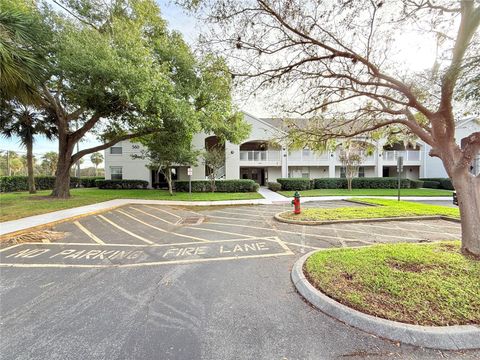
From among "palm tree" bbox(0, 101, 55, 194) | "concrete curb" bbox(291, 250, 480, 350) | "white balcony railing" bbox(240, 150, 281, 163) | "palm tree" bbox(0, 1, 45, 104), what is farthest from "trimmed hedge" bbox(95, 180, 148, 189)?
"concrete curb" bbox(291, 250, 480, 350)

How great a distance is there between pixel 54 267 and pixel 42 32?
Answer: 35.5 feet

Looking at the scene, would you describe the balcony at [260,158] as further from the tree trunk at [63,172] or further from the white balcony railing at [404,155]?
the tree trunk at [63,172]

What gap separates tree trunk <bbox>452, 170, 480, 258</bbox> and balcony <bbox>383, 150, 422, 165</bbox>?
2406 centimetres

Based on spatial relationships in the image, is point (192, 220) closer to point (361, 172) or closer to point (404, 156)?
point (361, 172)

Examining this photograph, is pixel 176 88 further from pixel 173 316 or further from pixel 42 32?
pixel 173 316

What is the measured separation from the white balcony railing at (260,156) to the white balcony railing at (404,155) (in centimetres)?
1273

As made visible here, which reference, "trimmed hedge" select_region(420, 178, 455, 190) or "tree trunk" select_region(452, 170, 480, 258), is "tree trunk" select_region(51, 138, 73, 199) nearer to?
"tree trunk" select_region(452, 170, 480, 258)

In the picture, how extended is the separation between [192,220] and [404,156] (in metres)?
26.8

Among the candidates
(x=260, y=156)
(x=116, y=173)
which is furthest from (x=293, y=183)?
(x=116, y=173)

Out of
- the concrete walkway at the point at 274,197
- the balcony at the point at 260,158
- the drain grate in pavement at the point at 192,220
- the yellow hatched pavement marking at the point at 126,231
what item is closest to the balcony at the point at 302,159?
the balcony at the point at 260,158

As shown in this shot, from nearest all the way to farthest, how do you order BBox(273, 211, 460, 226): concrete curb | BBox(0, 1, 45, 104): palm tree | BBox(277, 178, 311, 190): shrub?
BBox(0, 1, 45, 104): palm tree → BBox(273, 211, 460, 226): concrete curb → BBox(277, 178, 311, 190): shrub

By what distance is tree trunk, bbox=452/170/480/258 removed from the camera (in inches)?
156

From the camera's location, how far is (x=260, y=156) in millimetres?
23062

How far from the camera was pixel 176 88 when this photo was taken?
11570 millimetres
